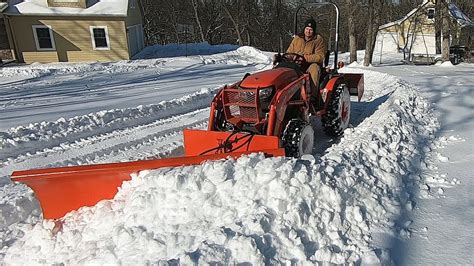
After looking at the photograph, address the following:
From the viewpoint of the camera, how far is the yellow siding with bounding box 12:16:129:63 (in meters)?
18.8

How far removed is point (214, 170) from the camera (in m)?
3.17

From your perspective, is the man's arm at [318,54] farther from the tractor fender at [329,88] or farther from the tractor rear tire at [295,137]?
the tractor rear tire at [295,137]

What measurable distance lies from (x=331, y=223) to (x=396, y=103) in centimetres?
453

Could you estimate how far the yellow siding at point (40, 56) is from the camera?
19.3m


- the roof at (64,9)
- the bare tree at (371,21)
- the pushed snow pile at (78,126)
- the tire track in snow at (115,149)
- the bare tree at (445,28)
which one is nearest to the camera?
the tire track in snow at (115,149)

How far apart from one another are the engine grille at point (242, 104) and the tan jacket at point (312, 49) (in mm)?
1724

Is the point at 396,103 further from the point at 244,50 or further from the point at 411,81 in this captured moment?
the point at 244,50

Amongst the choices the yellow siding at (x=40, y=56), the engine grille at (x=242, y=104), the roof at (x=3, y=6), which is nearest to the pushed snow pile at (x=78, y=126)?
the engine grille at (x=242, y=104)

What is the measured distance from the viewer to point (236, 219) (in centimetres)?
284

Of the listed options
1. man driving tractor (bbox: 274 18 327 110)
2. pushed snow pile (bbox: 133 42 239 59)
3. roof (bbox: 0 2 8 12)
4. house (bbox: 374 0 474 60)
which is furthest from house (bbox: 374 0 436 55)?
man driving tractor (bbox: 274 18 327 110)

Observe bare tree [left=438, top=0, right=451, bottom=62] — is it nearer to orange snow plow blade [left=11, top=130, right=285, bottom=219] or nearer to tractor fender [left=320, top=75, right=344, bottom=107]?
tractor fender [left=320, top=75, right=344, bottom=107]

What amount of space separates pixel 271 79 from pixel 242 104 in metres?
0.50

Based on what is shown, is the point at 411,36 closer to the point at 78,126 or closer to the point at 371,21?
the point at 371,21

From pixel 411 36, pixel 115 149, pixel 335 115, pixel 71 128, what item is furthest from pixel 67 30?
pixel 411 36
